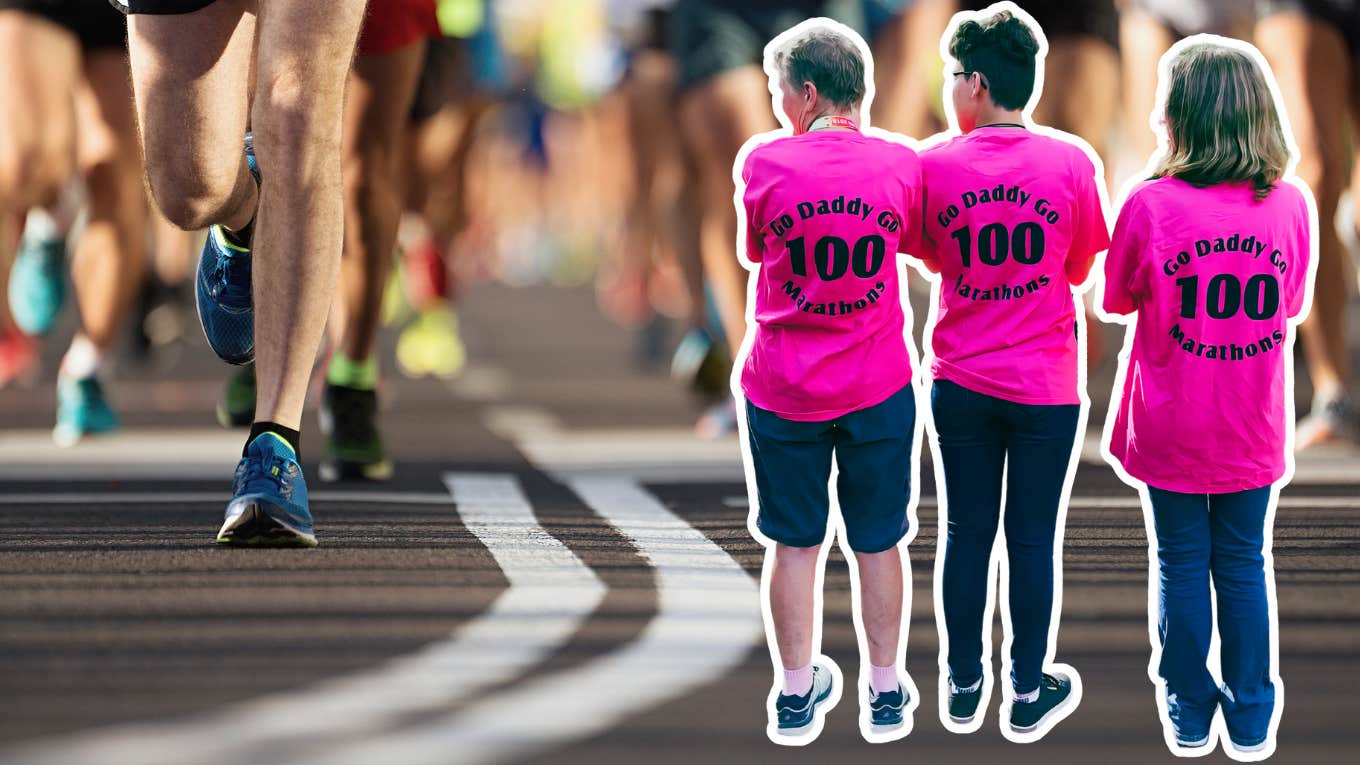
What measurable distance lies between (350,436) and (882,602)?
312 cm

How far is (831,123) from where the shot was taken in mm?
3842

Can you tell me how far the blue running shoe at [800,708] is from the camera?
339 centimetres

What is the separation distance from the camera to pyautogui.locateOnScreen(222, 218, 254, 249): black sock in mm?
5676

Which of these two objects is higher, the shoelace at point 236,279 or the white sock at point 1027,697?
the shoelace at point 236,279

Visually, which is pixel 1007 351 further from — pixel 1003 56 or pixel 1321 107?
pixel 1321 107

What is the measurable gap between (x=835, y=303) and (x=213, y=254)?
2395 millimetres

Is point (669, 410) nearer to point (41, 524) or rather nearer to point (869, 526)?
point (41, 524)

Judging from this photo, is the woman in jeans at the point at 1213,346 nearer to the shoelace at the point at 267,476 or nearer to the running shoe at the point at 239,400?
the shoelace at the point at 267,476

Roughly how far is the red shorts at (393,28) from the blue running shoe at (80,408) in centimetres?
190

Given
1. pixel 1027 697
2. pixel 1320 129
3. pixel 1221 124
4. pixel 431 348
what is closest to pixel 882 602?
pixel 1027 697

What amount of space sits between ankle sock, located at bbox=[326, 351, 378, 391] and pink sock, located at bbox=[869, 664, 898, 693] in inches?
128

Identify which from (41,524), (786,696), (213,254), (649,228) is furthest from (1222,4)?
(649,228)

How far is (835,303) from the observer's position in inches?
146

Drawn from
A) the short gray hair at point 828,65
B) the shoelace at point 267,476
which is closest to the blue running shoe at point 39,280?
the shoelace at point 267,476
